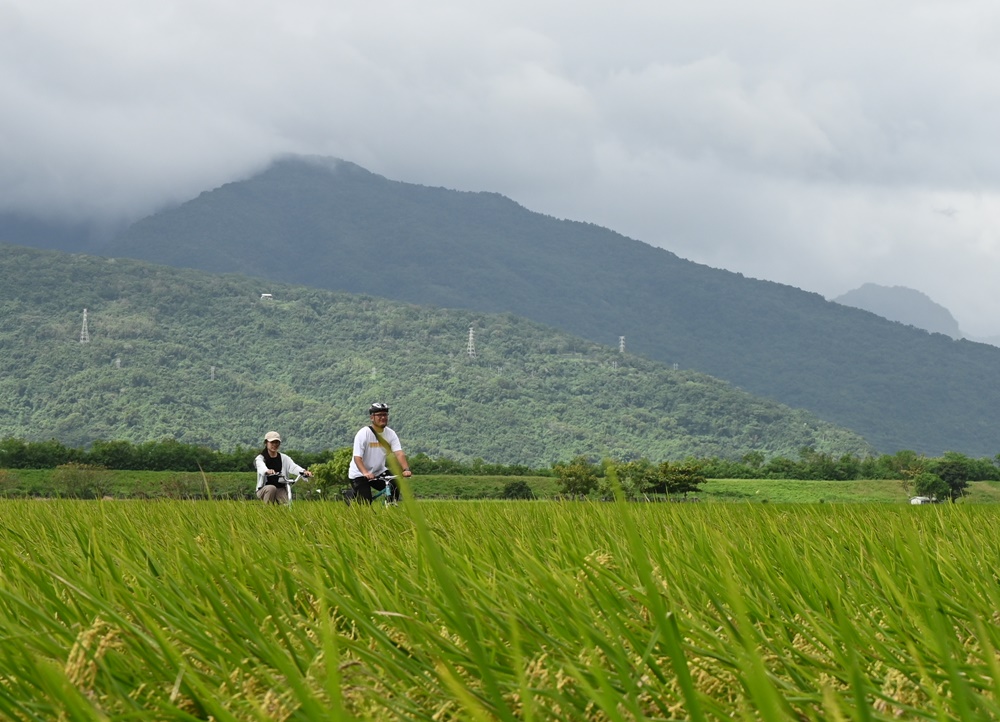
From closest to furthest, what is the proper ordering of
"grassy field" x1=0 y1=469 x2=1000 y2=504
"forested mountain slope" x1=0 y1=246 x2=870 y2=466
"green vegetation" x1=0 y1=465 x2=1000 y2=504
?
1. "green vegetation" x1=0 y1=465 x2=1000 y2=504
2. "grassy field" x1=0 y1=469 x2=1000 y2=504
3. "forested mountain slope" x1=0 y1=246 x2=870 y2=466

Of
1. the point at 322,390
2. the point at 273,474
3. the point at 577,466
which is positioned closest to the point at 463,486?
the point at 577,466

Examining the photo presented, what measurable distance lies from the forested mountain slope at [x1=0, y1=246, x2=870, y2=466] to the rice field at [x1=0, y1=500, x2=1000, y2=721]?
14487 centimetres

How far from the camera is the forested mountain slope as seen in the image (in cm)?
15312

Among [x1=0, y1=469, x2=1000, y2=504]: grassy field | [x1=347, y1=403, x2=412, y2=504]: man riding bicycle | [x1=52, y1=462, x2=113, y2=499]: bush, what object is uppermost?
[x1=347, y1=403, x2=412, y2=504]: man riding bicycle

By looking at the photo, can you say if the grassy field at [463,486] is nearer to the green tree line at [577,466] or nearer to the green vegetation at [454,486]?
the green vegetation at [454,486]

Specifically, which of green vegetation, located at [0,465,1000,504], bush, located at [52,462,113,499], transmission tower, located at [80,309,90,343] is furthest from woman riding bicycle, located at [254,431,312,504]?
transmission tower, located at [80,309,90,343]

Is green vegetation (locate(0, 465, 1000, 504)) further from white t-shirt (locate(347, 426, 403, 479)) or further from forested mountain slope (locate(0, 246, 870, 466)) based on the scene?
forested mountain slope (locate(0, 246, 870, 466))

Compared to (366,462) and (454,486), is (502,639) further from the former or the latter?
(454,486)

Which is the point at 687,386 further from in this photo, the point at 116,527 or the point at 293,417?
the point at 116,527

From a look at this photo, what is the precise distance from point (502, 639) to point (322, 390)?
17564 cm

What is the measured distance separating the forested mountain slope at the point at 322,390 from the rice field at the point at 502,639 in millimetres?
144875

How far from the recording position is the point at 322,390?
176 metres

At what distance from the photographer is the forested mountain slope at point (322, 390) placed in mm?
153125

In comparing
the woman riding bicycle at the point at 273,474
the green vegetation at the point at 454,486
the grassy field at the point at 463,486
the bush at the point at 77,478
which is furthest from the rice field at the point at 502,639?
the grassy field at the point at 463,486
